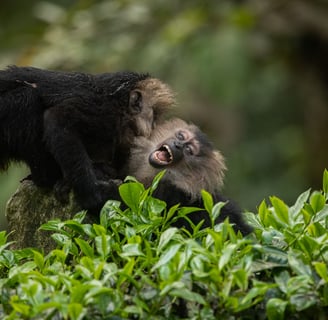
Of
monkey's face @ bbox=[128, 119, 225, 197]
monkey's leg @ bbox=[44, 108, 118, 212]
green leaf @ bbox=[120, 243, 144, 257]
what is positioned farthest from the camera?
monkey's face @ bbox=[128, 119, 225, 197]

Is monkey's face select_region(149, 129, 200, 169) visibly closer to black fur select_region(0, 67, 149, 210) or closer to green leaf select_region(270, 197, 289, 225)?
black fur select_region(0, 67, 149, 210)

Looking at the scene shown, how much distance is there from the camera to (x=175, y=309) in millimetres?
3422

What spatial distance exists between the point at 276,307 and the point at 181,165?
2.61 meters

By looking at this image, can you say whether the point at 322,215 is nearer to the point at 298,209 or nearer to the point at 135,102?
the point at 298,209

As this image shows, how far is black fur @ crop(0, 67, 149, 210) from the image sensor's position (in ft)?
16.5

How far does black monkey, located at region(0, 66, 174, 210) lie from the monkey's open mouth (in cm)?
17

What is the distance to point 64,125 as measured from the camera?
5137mm

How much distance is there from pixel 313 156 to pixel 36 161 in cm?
637

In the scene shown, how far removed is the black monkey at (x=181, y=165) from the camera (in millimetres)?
5492

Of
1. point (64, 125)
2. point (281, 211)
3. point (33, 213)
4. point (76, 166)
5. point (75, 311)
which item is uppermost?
point (64, 125)

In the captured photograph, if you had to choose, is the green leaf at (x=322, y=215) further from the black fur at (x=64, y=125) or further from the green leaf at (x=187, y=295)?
the black fur at (x=64, y=125)

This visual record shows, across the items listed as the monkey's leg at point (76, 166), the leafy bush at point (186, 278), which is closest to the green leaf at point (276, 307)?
the leafy bush at point (186, 278)

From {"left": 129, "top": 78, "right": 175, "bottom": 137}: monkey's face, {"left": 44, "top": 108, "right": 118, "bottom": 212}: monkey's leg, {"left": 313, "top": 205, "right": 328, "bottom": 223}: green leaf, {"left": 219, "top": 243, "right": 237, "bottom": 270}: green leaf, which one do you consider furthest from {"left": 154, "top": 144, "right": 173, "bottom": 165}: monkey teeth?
{"left": 219, "top": 243, "right": 237, "bottom": 270}: green leaf

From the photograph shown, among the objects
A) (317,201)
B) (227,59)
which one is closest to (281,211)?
(317,201)
